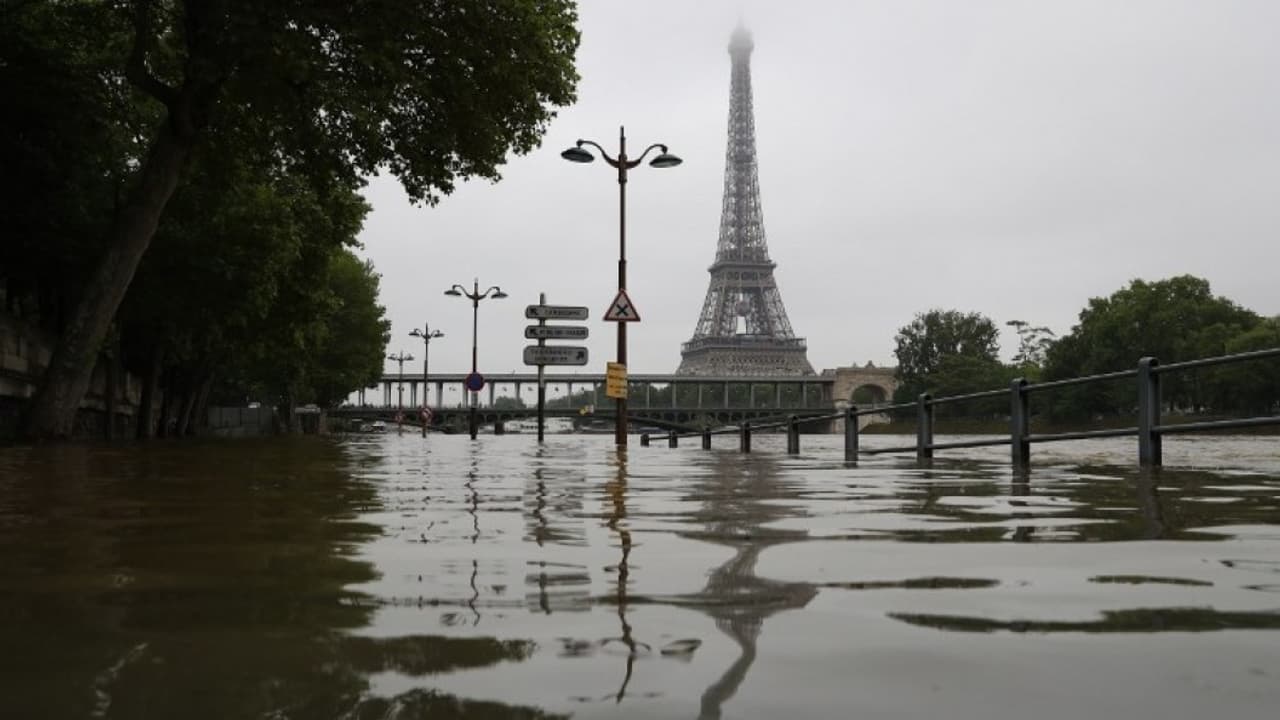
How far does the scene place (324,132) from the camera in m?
18.7

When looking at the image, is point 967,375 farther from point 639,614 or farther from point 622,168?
point 639,614

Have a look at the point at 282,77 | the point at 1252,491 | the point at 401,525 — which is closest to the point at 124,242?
the point at 282,77

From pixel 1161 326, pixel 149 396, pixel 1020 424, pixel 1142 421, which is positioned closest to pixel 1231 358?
pixel 1142 421

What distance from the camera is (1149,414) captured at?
863cm

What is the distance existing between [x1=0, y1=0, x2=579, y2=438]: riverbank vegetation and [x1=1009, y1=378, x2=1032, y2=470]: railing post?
10.7 meters

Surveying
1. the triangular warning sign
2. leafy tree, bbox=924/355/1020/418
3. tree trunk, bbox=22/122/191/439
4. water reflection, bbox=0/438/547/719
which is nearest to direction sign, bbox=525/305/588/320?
the triangular warning sign

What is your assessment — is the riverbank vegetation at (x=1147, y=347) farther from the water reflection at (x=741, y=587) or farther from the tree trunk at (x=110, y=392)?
the water reflection at (x=741, y=587)

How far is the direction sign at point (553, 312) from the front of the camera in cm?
2380

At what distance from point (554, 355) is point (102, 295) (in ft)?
32.6

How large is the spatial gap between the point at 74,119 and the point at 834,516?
21.3m

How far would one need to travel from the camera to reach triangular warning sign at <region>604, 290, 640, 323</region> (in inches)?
820

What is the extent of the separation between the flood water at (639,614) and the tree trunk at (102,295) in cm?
1405

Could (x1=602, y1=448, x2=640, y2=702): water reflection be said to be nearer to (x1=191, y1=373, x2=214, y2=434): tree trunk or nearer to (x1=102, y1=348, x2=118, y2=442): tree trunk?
(x1=102, y1=348, x2=118, y2=442): tree trunk

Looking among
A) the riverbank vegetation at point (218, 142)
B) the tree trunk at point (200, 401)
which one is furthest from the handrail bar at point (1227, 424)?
the tree trunk at point (200, 401)
